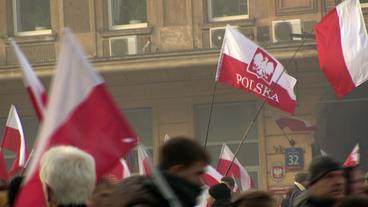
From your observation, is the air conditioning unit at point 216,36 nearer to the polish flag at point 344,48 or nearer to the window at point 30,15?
the window at point 30,15

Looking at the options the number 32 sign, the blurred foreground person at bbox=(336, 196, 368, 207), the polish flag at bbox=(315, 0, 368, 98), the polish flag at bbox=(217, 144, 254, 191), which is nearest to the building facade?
the number 32 sign

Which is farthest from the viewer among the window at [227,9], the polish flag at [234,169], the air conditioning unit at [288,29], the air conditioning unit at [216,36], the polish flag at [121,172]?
the window at [227,9]

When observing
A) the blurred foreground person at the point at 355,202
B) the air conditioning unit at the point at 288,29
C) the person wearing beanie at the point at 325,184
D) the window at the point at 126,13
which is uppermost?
the blurred foreground person at the point at 355,202

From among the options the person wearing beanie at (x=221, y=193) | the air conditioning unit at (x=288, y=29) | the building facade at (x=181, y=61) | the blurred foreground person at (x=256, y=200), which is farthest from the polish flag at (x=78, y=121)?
the air conditioning unit at (x=288, y=29)

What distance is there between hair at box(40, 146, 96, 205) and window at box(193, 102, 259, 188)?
62.2 ft

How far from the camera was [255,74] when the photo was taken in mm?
14953

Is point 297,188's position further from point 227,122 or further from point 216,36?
point 216,36

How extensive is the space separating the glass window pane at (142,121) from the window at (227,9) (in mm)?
2224

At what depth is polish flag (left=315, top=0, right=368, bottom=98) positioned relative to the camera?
548 inches

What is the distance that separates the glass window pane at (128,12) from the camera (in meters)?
25.5

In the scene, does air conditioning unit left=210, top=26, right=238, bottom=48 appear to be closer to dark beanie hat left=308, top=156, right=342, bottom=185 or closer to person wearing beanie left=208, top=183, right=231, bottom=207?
person wearing beanie left=208, top=183, right=231, bottom=207

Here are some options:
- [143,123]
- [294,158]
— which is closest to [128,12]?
[143,123]

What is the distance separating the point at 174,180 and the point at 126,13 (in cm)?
2076

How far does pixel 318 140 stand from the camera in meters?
23.6
